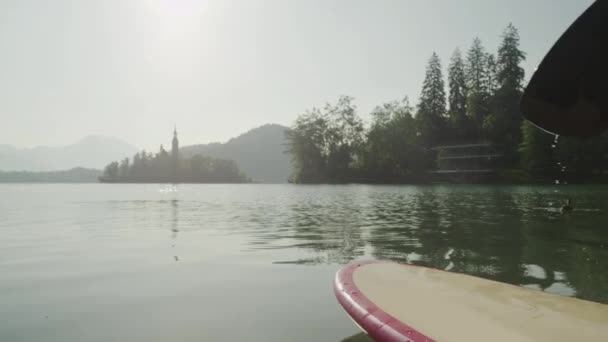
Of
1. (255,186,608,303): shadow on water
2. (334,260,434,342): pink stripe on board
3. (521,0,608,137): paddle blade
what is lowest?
(255,186,608,303): shadow on water

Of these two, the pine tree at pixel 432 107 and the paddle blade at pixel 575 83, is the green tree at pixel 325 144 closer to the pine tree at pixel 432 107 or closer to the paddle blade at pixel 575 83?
the pine tree at pixel 432 107

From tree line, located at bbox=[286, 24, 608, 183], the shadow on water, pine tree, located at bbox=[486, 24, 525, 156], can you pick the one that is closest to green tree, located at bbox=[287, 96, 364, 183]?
tree line, located at bbox=[286, 24, 608, 183]

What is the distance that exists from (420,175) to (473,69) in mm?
26054

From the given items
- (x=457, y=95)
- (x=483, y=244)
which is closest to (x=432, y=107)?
(x=457, y=95)

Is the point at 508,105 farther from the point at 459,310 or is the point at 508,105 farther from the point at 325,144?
the point at 459,310

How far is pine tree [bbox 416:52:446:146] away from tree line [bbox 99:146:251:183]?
110570 millimetres

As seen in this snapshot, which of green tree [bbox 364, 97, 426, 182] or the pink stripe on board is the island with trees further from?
the pink stripe on board

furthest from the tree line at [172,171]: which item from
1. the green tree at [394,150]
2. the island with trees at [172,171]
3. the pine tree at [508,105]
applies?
the pine tree at [508,105]

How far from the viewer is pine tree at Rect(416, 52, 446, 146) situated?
84375 millimetres

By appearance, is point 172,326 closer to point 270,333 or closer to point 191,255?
point 270,333

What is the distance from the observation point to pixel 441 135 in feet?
275

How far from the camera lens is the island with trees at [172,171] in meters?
179

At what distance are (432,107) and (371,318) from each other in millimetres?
88612

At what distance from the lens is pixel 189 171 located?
17900 centimetres
